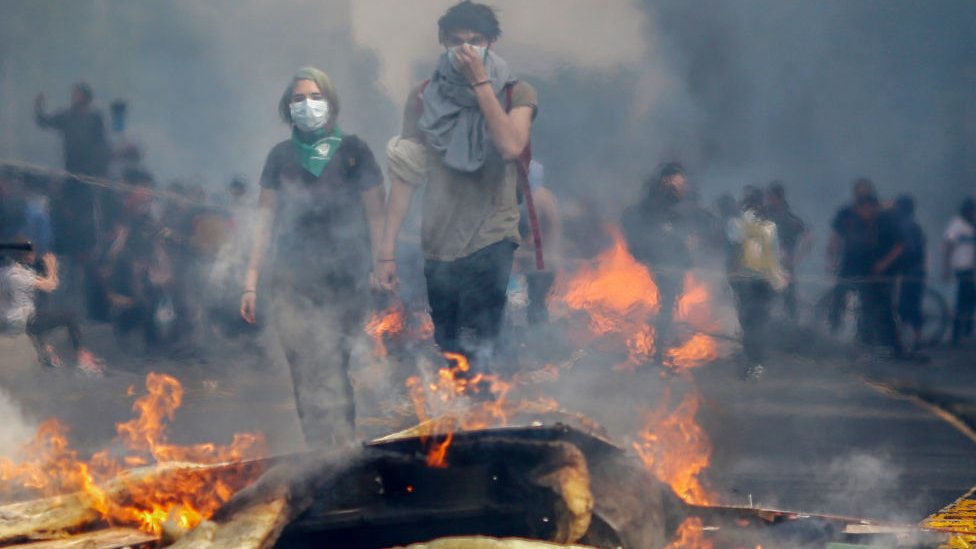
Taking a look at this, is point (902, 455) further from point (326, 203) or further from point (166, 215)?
point (166, 215)

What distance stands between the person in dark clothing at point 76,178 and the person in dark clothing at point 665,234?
204 inches

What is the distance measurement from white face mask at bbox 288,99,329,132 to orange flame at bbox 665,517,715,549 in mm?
2950

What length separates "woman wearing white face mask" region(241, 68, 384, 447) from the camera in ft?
19.1

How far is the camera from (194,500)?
404 cm

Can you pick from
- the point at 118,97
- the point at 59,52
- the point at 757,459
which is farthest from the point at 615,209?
the point at 59,52

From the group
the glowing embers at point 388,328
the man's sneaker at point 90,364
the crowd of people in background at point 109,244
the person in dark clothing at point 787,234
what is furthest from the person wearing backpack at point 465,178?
the person in dark clothing at point 787,234

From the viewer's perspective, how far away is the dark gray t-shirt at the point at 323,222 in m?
5.80

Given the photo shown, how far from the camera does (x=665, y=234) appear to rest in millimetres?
9055

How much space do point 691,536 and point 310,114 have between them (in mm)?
3061

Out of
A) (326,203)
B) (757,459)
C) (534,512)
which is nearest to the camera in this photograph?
(534,512)

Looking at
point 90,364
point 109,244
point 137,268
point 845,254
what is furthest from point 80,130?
point 845,254

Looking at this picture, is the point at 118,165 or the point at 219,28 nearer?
the point at 219,28

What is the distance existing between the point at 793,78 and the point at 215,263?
549 centimetres

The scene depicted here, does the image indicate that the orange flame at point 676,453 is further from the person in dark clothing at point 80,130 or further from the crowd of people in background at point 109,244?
the person in dark clothing at point 80,130
